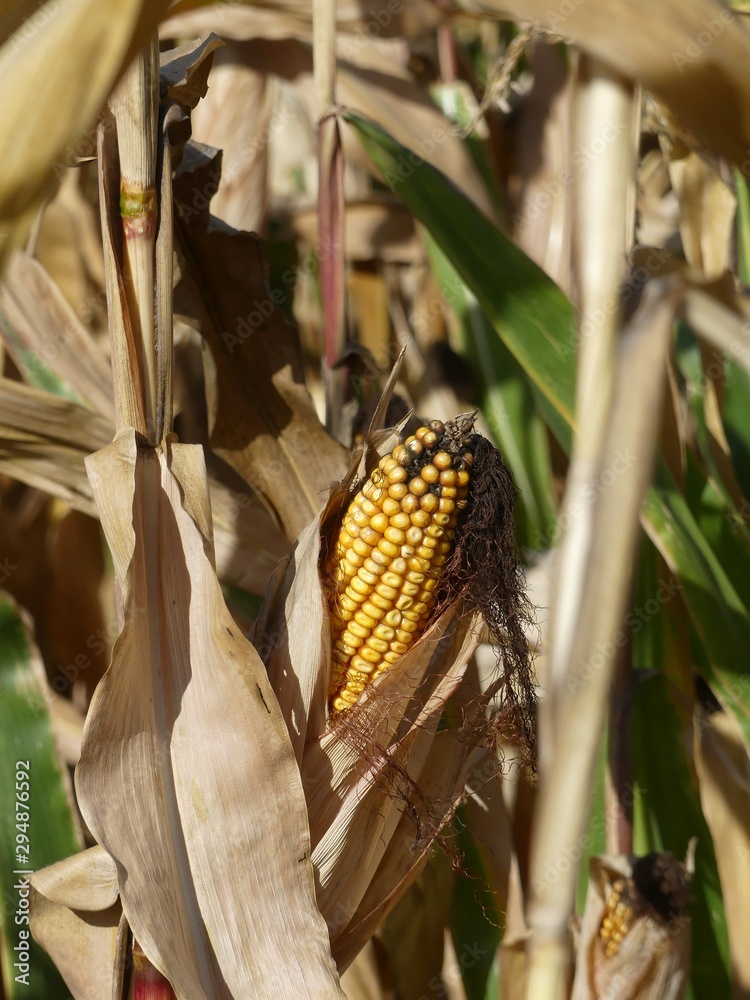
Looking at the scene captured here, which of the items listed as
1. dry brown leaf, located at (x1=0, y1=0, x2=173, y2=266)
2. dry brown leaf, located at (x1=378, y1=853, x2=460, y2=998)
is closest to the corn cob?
dry brown leaf, located at (x1=0, y1=0, x2=173, y2=266)

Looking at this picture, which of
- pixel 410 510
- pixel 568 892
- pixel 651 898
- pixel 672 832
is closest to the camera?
pixel 568 892

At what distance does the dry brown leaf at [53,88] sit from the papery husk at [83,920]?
0.59m

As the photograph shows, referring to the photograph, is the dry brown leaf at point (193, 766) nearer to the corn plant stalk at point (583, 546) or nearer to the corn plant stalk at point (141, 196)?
the corn plant stalk at point (141, 196)

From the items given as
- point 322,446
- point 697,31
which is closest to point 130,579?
point 322,446

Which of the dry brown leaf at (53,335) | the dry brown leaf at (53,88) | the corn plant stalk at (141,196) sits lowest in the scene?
the dry brown leaf at (53,88)

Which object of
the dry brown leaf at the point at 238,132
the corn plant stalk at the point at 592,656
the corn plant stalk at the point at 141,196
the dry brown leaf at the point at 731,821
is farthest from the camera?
the dry brown leaf at the point at 238,132

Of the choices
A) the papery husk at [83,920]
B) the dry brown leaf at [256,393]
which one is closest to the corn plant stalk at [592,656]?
the papery husk at [83,920]

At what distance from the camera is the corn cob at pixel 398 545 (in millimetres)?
705

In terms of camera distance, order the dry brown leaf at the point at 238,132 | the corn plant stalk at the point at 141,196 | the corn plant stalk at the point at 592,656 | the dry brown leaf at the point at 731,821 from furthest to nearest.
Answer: the dry brown leaf at the point at 238,132 → the dry brown leaf at the point at 731,821 → the corn plant stalk at the point at 141,196 → the corn plant stalk at the point at 592,656

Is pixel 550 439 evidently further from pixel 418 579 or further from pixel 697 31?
pixel 697 31

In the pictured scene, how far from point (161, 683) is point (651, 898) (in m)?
0.65

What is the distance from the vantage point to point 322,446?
3.50 feet

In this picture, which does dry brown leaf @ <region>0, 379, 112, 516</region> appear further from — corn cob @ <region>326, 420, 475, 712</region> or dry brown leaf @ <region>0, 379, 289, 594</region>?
corn cob @ <region>326, 420, 475, 712</region>

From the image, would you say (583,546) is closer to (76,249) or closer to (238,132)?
(238,132)
